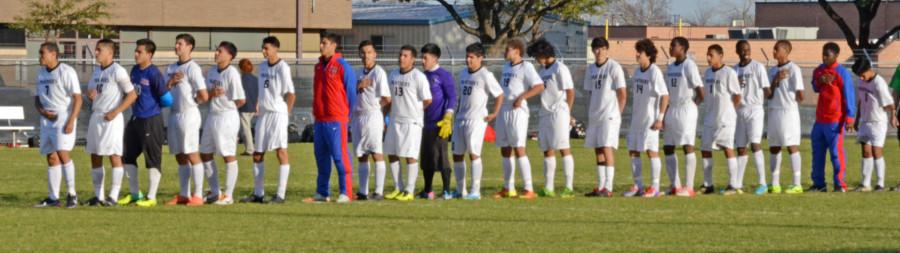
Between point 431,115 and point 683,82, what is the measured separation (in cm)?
277

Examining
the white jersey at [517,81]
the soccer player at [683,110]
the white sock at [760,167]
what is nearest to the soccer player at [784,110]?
the white sock at [760,167]

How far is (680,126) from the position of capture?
17203 mm

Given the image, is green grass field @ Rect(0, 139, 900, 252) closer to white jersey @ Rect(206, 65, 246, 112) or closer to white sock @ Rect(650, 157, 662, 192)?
white sock @ Rect(650, 157, 662, 192)

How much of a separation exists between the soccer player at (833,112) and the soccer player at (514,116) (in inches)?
144

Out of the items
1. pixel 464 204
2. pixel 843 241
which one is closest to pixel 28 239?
pixel 464 204

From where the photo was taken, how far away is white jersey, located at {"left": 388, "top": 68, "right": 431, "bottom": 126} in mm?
16359

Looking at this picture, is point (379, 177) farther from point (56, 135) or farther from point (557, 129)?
point (56, 135)

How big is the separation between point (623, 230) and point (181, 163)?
5.15 meters

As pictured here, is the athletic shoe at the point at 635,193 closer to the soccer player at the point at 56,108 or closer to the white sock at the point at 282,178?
the white sock at the point at 282,178

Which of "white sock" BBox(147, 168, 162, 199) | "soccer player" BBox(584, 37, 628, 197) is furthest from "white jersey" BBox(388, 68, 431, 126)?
"white sock" BBox(147, 168, 162, 199)

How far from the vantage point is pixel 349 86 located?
625 inches

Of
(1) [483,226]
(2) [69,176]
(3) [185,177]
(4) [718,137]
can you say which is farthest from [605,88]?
(2) [69,176]

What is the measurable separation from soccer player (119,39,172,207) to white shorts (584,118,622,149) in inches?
182

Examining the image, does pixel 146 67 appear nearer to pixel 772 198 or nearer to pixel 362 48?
pixel 362 48
